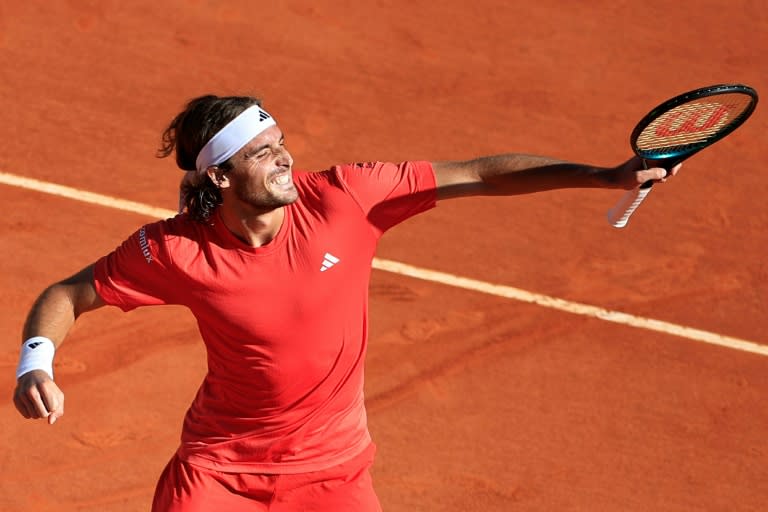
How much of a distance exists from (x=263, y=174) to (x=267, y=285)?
1.48 ft

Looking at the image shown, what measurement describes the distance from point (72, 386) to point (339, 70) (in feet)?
13.2

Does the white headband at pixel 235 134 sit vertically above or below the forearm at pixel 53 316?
above

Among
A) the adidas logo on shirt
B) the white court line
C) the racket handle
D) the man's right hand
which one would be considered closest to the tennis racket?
the racket handle

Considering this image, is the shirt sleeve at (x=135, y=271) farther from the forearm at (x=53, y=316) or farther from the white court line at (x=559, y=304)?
the white court line at (x=559, y=304)

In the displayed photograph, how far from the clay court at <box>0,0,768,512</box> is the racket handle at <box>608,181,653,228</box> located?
8.41 feet

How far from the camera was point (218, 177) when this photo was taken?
494cm

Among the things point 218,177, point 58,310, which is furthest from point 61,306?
point 218,177

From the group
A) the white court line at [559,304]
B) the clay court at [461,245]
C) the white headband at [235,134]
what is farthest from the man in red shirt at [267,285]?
the white court line at [559,304]

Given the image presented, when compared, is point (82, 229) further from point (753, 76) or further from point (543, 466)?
point (753, 76)

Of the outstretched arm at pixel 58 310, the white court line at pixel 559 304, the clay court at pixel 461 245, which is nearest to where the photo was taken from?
the outstretched arm at pixel 58 310

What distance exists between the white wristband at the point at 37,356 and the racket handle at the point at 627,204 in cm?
230

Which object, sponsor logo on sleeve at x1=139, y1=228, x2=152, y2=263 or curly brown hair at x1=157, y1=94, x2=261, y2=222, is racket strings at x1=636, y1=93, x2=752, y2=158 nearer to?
curly brown hair at x1=157, y1=94, x2=261, y2=222

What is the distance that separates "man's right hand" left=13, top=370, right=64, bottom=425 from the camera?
14.6ft

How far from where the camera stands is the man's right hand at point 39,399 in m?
4.45
